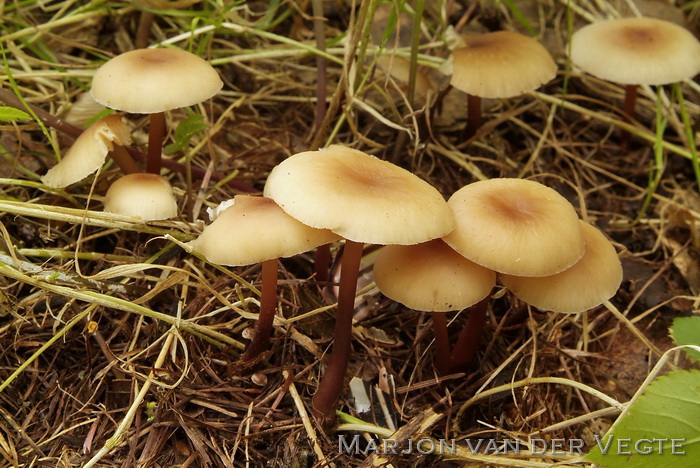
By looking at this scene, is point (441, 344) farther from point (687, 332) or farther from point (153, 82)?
point (153, 82)

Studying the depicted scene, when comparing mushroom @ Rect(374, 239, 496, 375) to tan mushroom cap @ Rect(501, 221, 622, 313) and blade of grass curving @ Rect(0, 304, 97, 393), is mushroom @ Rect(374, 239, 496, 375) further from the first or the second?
blade of grass curving @ Rect(0, 304, 97, 393)

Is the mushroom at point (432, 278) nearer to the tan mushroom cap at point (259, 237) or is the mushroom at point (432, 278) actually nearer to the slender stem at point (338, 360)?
the slender stem at point (338, 360)

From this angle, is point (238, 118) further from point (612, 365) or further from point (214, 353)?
point (612, 365)

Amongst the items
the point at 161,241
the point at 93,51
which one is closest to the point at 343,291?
the point at 161,241

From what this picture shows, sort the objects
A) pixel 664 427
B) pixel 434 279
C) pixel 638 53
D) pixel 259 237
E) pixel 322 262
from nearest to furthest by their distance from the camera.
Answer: pixel 664 427, pixel 259 237, pixel 434 279, pixel 322 262, pixel 638 53

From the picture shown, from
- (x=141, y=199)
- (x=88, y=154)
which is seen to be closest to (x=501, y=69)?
(x=141, y=199)

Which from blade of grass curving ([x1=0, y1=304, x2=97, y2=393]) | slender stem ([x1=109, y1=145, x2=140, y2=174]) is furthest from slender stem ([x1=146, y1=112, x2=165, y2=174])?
blade of grass curving ([x1=0, y1=304, x2=97, y2=393])
